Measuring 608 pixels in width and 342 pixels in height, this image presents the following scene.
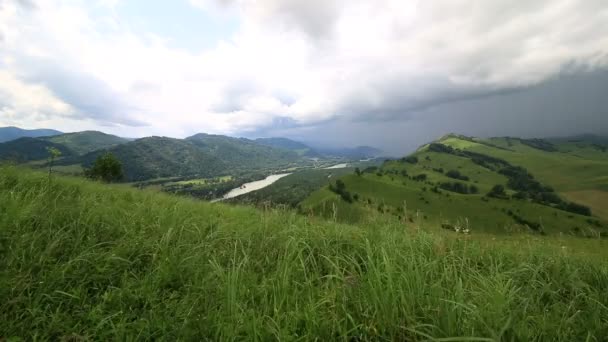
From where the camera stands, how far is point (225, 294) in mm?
2896

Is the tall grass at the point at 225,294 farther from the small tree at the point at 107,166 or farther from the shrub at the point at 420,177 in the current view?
the shrub at the point at 420,177

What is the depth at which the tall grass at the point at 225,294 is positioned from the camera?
96.8 inches

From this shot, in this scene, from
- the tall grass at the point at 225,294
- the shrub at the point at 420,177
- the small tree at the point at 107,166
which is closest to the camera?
the tall grass at the point at 225,294

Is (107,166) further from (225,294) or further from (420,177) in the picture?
(420,177)

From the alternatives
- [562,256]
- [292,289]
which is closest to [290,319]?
[292,289]

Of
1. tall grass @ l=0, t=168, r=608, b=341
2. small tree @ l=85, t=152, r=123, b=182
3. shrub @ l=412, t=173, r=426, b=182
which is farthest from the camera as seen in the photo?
shrub @ l=412, t=173, r=426, b=182

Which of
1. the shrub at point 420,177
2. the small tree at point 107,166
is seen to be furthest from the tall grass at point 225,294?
the shrub at point 420,177

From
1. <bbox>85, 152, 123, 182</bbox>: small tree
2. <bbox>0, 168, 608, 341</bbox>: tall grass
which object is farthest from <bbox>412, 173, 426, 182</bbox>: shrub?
<bbox>0, 168, 608, 341</bbox>: tall grass

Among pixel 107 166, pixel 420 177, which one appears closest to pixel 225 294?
pixel 107 166

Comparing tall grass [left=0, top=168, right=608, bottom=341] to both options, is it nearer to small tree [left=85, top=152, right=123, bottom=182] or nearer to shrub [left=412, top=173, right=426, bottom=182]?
small tree [left=85, top=152, right=123, bottom=182]

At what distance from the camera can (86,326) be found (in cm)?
252

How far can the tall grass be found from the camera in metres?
2.46

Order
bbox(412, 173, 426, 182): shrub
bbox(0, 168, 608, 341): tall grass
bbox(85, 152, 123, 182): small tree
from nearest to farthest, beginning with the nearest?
bbox(0, 168, 608, 341): tall grass, bbox(85, 152, 123, 182): small tree, bbox(412, 173, 426, 182): shrub

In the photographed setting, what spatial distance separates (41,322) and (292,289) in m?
2.50
